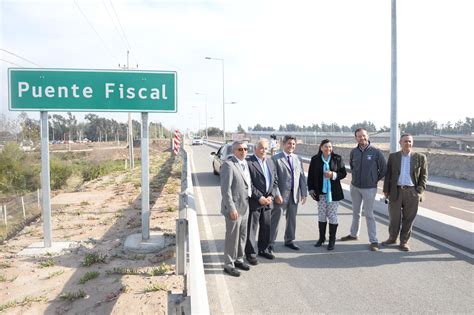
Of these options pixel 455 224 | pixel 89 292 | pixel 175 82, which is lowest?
pixel 89 292

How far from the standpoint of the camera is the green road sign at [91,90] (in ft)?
22.1

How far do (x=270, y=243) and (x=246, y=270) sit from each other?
2.75ft

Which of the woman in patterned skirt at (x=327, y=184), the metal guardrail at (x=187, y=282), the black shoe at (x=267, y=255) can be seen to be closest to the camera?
the metal guardrail at (x=187, y=282)

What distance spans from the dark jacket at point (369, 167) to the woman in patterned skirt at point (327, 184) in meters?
0.33

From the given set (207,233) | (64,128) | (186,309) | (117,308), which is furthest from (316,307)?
(64,128)

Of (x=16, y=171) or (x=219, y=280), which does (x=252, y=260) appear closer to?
(x=219, y=280)

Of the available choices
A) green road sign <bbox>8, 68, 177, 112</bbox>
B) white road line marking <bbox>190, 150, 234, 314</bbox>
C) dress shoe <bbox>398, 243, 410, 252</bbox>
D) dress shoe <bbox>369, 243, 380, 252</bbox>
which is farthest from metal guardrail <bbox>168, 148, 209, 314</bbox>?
dress shoe <bbox>398, 243, 410, 252</bbox>

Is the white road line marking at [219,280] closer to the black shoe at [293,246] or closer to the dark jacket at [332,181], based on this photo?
the black shoe at [293,246]

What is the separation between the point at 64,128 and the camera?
121 meters

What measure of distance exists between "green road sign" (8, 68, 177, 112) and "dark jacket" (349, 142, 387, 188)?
3.33 metres

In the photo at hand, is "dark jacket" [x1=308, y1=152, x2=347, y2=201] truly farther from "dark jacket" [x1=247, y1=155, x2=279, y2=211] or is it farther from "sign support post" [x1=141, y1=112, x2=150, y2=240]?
"sign support post" [x1=141, y1=112, x2=150, y2=240]

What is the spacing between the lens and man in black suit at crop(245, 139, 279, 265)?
18.7 ft

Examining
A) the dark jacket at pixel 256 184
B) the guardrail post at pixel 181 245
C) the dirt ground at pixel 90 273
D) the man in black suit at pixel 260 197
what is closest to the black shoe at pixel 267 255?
the man in black suit at pixel 260 197

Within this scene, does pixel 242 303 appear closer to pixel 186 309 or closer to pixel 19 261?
pixel 186 309
